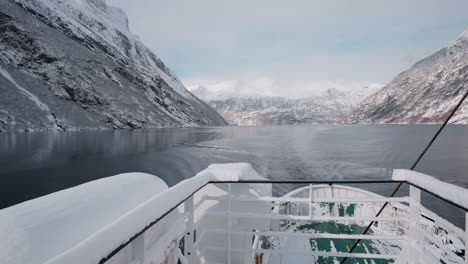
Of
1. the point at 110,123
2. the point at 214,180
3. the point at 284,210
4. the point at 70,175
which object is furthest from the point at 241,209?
the point at 110,123

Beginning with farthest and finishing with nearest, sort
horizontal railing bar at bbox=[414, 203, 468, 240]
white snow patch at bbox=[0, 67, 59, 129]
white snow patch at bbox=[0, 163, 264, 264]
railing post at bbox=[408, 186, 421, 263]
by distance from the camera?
white snow patch at bbox=[0, 67, 59, 129], railing post at bbox=[408, 186, 421, 263], horizontal railing bar at bbox=[414, 203, 468, 240], white snow patch at bbox=[0, 163, 264, 264]

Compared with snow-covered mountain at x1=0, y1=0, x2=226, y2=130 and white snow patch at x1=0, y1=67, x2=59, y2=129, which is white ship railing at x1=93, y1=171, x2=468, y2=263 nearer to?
snow-covered mountain at x1=0, y1=0, x2=226, y2=130

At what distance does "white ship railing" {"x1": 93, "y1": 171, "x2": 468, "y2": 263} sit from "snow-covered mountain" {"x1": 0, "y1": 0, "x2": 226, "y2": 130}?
107 meters

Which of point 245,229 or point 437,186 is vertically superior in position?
Result: point 437,186

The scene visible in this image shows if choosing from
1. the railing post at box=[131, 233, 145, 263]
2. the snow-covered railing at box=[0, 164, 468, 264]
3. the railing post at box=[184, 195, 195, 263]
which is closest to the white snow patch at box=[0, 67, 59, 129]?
the snow-covered railing at box=[0, 164, 468, 264]

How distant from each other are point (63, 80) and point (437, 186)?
13970cm

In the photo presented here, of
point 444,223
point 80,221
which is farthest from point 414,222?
point 80,221

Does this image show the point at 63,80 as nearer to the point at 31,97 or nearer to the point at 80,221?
the point at 31,97

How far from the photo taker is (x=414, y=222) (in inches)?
130

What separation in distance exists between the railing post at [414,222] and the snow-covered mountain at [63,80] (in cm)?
10913

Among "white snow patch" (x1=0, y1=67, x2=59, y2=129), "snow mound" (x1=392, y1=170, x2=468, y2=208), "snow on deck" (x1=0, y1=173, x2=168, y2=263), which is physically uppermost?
"white snow patch" (x1=0, y1=67, x2=59, y2=129)

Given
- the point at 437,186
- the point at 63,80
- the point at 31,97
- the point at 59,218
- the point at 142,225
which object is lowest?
the point at 59,218

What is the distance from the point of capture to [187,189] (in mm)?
2703

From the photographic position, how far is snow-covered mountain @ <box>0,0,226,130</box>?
9281cm
